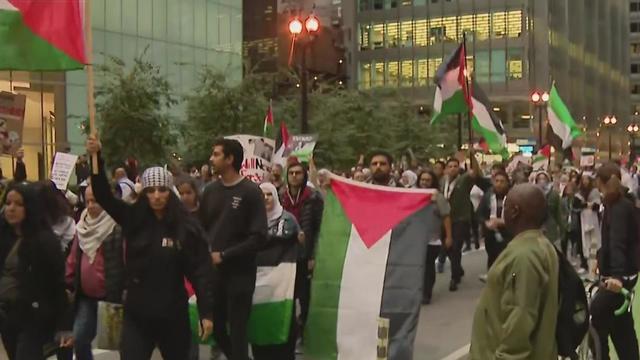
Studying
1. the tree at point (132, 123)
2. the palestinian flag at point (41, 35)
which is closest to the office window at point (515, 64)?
the tree at point (132, 123)

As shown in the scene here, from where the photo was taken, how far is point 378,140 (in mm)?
44344

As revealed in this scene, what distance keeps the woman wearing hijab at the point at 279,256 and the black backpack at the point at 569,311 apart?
3488mm

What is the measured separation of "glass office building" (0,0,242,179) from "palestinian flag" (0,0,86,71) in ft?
89.0

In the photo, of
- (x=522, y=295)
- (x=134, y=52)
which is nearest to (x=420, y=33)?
(x=134, y=52)

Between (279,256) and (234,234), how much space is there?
1019 mm

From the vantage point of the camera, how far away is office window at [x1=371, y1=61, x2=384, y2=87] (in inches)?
3273

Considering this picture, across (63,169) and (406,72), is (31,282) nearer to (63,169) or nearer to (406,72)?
(63,169)

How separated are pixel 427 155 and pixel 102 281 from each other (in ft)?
144

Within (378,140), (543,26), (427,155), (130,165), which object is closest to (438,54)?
(543,26)

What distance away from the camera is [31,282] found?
546 centimetres

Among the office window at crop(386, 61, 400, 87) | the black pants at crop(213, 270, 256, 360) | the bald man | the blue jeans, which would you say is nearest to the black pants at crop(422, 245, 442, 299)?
the black pants at crop(213, 270, 256, 360)

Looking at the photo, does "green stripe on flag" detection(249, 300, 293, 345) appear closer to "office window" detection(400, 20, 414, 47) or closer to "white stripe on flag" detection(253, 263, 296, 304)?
"white stripe on flag" detection(253, 263, 296, 304)

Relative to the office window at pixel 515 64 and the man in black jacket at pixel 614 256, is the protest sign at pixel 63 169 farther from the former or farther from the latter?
the office window at pixel 515 64

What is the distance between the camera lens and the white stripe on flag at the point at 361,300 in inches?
275
